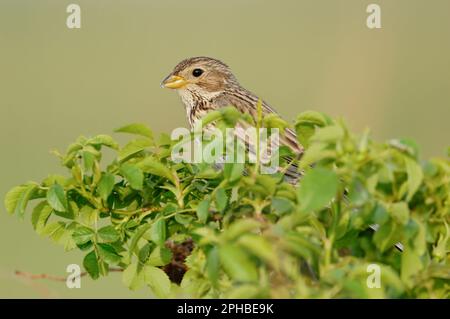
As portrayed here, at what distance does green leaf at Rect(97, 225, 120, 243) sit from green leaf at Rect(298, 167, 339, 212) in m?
0.99

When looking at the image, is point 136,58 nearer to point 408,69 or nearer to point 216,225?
point 408,69

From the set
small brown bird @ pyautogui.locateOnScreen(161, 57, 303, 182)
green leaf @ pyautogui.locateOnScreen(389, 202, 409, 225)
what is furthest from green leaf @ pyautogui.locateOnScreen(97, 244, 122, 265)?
small brown bird @ pyautogui.locateOnScreen(161, 57, 303, 182)

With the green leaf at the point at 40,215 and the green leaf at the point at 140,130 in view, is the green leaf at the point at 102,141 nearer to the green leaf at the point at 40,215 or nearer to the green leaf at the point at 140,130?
the green leaf at the point at 140,130

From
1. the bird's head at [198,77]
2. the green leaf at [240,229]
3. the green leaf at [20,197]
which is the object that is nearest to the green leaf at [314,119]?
the green leaf at [240,229]

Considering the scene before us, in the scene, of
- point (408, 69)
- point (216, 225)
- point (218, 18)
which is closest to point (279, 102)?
point (408, 69)

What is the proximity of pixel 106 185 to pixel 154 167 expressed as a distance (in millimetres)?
162

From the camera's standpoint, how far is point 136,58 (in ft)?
47.8

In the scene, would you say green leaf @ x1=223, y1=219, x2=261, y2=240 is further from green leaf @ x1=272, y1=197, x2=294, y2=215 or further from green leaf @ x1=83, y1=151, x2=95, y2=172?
green leaf @ x1=83, y1=151, x2=95, y2=172

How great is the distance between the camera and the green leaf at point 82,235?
9.86 ft

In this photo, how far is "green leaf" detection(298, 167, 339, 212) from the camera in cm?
217

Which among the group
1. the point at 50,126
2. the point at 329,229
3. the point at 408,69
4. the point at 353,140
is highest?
the point at 408,69

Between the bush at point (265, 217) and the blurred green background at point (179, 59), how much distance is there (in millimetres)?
5770
